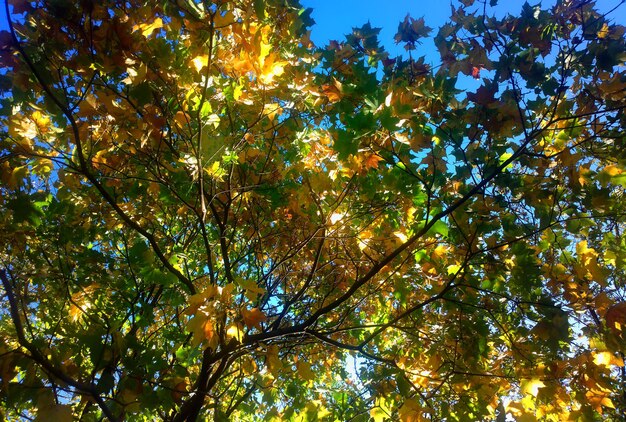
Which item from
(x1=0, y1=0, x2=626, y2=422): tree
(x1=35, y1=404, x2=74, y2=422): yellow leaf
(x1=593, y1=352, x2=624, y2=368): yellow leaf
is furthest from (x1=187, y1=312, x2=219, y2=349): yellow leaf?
(x1=593, y1=352, x2=624, y2=368): yellow leaf

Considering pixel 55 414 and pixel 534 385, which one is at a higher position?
pixel 55 414

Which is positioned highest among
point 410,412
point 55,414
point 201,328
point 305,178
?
point 305,178

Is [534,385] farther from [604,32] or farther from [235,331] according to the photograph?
[604,32]

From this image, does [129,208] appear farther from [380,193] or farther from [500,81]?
[500,81]

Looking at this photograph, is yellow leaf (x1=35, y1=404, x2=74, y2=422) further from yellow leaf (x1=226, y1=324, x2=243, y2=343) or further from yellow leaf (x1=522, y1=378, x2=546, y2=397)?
yellow leaf (x1=522, y1=378, x2=546, y2=397)

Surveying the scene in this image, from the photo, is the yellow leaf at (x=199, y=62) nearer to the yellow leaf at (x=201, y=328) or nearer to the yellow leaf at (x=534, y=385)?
the yellow leaf at (x=201, y=328)

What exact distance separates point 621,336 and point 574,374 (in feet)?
1.23

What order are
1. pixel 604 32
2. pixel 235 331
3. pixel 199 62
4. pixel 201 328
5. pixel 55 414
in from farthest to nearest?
pixel 604 32, pixel 199 62, pixel 235 331, pixel 201 328, pixel 55 414

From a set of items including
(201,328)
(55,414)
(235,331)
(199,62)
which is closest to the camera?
(55,414)

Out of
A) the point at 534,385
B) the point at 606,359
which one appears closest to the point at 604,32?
the point at 606,359

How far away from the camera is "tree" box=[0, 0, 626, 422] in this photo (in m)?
2.11

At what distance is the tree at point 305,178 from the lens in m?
2.11

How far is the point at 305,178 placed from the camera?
2811mm

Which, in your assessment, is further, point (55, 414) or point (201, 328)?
point (201, 328)
